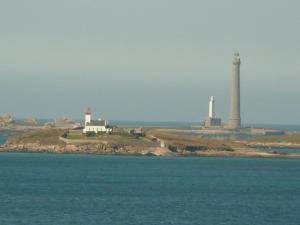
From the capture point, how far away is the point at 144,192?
78.1 m

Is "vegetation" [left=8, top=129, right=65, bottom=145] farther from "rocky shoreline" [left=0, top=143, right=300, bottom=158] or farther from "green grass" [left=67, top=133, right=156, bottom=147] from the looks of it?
"green grass" [left=67, top=133, right=156, bottom=147]

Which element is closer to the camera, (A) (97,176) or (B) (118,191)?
(B) (118,191)

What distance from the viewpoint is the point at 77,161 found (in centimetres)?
11600

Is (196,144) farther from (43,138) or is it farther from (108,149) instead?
(43,138)

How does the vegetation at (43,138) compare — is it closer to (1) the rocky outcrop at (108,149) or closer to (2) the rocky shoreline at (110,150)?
(2) the rocky shoreline at (110,150)

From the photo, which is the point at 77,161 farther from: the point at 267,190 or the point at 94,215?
the point at 94,215

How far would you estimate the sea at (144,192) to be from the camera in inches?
2430

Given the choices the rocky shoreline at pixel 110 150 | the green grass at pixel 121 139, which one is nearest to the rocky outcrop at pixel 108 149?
the rocky shoreline at pixel 110 150

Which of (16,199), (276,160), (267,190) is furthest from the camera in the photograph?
(276,160)

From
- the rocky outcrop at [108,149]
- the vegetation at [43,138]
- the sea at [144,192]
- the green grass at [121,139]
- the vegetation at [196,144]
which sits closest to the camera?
the sea at [144,192]

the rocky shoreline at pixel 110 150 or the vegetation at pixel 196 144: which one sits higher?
the vegetation at pixel 196 144

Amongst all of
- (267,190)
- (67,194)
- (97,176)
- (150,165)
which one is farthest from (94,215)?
(150,165)

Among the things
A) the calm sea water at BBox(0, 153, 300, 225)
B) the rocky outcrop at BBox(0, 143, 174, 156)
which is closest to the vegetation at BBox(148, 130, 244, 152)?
the rocky outcrop at BBox(0, 143, 174, 156)

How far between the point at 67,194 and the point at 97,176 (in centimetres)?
1897
